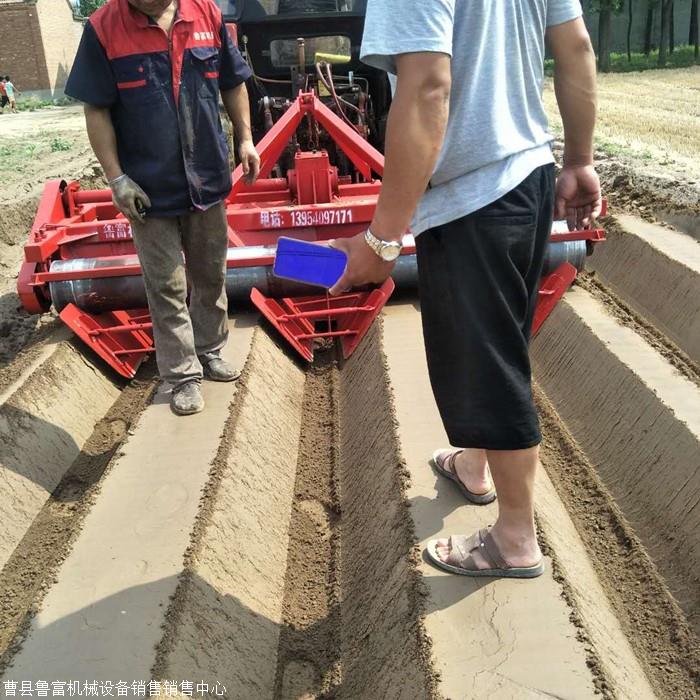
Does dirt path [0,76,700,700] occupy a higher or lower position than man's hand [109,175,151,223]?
lower

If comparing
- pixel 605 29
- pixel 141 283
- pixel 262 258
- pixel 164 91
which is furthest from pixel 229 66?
pixel 605 29

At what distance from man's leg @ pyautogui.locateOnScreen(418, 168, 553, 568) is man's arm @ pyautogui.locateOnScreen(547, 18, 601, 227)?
0.72 feet

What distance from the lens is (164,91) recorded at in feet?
9.89

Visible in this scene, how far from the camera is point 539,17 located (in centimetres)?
176

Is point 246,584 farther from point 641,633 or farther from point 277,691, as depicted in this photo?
point 641,633

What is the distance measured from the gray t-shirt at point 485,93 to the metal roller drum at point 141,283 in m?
2.44

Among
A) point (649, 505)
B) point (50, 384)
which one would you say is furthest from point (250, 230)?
point (649, 505)

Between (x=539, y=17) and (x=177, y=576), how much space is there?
6.08ft

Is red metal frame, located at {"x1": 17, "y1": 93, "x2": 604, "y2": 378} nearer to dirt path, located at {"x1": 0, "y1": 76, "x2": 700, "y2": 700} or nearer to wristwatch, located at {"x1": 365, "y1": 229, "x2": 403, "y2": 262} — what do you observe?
dirt path, located at {"x1": 0, "y1": 76, "x2": 700, "y2": 700}

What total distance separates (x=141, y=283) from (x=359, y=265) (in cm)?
264

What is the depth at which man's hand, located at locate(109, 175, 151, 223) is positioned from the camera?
9.96 feet

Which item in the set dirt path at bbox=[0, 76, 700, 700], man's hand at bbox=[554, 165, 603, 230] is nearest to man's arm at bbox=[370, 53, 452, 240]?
man's hand at bbox=[554, 165, 603, 230]

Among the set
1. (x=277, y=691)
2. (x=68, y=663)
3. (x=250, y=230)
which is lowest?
(x=277, y=691)

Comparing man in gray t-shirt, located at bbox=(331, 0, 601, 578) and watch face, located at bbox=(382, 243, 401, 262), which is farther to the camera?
watch face, located at bbox=(382, 243, 401, 262)
